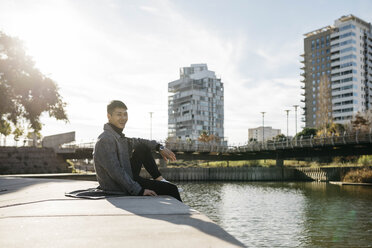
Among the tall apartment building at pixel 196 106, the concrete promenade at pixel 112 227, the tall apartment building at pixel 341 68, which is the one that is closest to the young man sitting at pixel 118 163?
the concrete promenade at pixel 112 227

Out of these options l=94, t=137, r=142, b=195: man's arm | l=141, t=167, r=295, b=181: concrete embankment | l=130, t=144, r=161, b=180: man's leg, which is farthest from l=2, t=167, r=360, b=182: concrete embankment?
l=94, t=137, r=142, b=195: man's arm

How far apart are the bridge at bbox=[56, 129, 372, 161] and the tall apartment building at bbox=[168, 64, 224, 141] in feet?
315

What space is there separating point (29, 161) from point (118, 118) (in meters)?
40.7

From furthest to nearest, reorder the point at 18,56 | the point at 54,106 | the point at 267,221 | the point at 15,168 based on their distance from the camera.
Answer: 1. the point at 15,168
2. the point at 54,106
3. the point at 18,56
4. the point at 267,221

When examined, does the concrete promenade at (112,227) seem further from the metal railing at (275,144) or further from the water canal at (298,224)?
the metal railing at (275,144)

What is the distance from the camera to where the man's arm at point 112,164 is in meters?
5.42

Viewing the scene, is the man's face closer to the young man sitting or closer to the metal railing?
the young man sitting

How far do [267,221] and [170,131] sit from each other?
161m

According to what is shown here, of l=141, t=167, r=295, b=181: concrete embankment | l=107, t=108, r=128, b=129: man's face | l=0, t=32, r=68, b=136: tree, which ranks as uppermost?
l=0, t=32, r=68, b=136: tree

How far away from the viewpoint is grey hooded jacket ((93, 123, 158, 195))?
5438 mm

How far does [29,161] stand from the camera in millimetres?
42375

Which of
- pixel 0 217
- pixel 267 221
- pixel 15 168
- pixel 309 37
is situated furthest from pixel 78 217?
pixel 309 37

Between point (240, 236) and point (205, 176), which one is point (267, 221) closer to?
point (240, 236)

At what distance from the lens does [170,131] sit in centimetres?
17588
